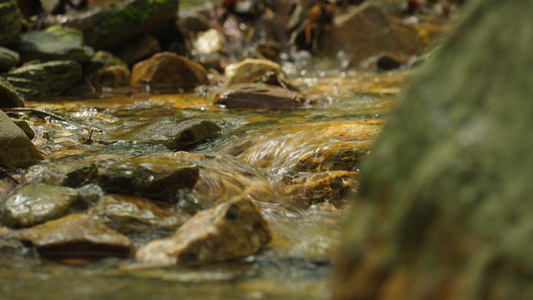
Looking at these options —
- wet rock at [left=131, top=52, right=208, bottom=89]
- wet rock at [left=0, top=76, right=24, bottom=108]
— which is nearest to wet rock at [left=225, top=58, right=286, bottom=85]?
wet rock at [left=131, top=52, right=208, bottom=89]

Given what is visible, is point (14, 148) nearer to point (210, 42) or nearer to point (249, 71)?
point (249, 71)

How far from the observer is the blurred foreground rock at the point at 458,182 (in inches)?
65.5

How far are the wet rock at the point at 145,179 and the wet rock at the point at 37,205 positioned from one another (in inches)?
10.6

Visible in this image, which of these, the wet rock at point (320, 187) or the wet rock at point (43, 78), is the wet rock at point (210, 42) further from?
the wet rock at point (320, 187)

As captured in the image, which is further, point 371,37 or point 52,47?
point 371,37

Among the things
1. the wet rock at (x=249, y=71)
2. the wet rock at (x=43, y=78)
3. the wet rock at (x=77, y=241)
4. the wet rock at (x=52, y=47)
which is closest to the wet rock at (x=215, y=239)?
the wet rock at (x=77, y=241)

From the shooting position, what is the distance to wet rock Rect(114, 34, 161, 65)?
11.8 meters

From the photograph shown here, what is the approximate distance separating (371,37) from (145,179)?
479 inches

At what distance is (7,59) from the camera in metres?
8.72

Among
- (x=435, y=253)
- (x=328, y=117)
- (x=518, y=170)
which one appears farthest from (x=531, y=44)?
(x=328, y=117)

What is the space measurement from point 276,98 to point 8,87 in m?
3.65

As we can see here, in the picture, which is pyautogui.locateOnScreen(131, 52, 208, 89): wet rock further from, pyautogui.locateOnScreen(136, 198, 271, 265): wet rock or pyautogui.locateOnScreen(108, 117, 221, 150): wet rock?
pyautogui.locateOnScreen(136, 198, 271, 265): wet rock


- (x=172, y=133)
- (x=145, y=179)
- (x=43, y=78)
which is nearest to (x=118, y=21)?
(x=43, y=78)

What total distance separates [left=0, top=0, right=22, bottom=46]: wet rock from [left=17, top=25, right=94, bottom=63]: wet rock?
0.22m
